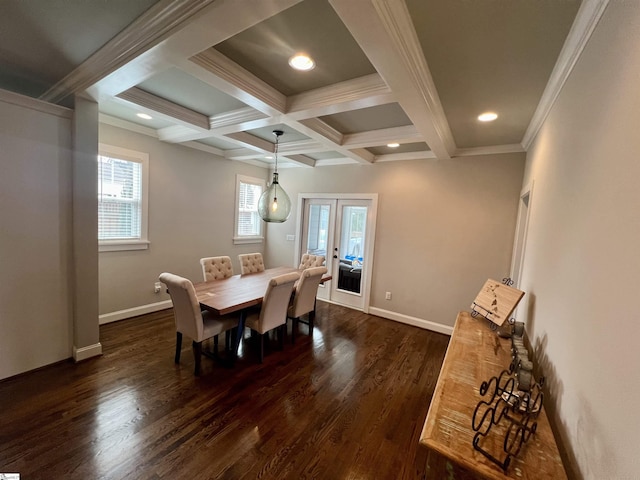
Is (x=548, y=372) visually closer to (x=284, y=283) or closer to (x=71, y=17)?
(x=284, y=283)

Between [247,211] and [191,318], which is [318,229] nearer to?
[247,211]

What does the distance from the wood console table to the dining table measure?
1.80 meters

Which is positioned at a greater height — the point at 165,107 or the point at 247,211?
the point at 165,107

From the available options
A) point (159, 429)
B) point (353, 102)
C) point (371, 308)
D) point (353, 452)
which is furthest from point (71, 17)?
point (371, 308)

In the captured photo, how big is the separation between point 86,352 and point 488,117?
15.1 ft

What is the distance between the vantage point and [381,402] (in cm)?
233

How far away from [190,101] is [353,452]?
3.40m

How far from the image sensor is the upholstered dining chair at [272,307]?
269cm

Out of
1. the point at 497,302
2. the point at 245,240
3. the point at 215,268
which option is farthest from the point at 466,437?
the point at 245,240

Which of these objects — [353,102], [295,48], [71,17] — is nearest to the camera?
[71,17]

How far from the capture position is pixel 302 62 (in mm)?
1855

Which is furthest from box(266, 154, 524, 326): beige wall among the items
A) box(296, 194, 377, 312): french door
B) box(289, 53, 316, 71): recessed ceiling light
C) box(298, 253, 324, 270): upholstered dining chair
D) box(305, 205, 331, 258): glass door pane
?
box(289, 53, 316, 71): recessed ceiling light

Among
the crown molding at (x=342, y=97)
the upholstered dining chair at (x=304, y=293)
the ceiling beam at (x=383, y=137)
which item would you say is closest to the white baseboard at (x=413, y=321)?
the upholstered dining chair at (x=304, y=293)

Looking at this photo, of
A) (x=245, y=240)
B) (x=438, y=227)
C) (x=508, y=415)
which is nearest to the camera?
(x=508, y=415)
